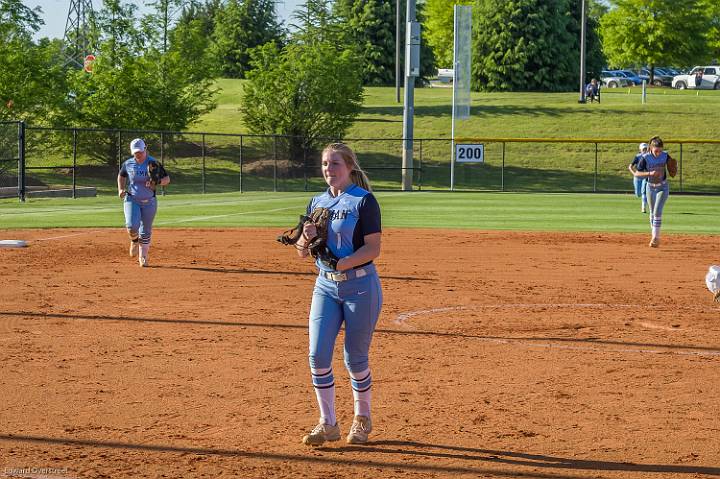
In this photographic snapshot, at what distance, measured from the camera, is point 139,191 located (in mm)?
17016

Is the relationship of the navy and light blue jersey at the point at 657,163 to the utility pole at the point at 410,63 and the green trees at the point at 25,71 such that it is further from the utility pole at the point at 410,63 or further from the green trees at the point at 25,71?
the green trees at the point at 25,71

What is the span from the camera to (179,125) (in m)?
51.2

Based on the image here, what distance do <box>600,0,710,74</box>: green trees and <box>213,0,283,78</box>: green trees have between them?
93.2 ft

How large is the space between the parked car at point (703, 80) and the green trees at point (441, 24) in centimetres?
2065

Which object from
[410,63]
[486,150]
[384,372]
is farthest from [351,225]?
[486,150]

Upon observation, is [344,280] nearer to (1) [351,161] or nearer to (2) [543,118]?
(1) [351,161]

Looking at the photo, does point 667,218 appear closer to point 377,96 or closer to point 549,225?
point 549,225

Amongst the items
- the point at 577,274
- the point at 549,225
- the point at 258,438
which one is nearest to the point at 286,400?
the point at 258,438

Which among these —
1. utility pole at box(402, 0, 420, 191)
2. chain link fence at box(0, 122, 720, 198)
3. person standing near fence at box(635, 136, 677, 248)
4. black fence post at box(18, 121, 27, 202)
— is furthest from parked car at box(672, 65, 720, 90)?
person standing near fence at box(635, 136, 677, 248)

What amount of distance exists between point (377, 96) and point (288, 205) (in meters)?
45.2

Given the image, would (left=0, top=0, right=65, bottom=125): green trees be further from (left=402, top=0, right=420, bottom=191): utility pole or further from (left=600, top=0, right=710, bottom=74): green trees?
(left=600, top=0, right=710, bottom=74): green trees

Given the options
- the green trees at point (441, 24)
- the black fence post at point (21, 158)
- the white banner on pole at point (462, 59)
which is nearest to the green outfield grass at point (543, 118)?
the white banner on pole at point (462, 59)

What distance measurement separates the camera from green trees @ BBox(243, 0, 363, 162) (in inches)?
2058

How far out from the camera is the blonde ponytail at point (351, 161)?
7082mm
